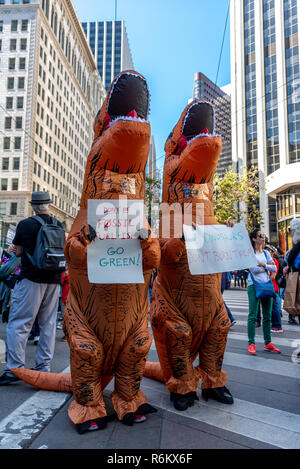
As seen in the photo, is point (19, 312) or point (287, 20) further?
point (287, 20)

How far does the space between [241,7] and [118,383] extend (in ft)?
147

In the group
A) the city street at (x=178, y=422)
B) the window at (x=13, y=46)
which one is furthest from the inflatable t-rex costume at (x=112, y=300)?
the window at (x=13, y=46)

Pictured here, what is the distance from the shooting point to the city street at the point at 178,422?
6.82ft

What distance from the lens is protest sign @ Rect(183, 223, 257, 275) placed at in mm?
2672

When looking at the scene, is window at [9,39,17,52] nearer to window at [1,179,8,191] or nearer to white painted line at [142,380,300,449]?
window at [1,179,8,191]

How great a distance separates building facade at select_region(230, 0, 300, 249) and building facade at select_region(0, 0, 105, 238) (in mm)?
20875

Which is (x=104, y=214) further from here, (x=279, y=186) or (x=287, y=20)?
(x=287, y=20)

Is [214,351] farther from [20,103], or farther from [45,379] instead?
[20,103]

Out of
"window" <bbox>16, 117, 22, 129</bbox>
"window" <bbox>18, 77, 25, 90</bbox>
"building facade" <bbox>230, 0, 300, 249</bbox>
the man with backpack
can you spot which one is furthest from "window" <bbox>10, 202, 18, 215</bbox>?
the man with backpack

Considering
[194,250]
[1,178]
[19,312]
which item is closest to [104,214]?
[194,250]

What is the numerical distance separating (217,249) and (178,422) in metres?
1.33

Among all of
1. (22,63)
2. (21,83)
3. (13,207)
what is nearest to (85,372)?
(13,207)

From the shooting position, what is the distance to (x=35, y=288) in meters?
3.47
